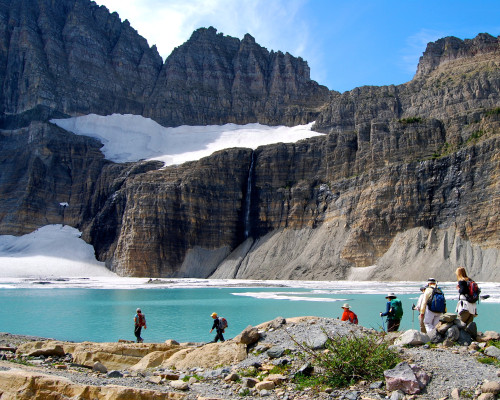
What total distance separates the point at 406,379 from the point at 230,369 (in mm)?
3893

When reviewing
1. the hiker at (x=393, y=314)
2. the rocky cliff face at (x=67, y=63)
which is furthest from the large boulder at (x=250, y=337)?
the rocky cliff face at (x=67, y=63)

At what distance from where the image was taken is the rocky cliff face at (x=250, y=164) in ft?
218

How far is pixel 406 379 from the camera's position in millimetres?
8820

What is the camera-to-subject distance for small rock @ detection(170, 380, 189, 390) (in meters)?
10.0

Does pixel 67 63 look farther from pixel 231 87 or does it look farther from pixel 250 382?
pixel 250 382

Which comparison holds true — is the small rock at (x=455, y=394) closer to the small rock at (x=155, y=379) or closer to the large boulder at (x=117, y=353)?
the small rock at (x=155, y=379)

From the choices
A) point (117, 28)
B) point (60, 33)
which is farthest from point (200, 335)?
point (117, 28)

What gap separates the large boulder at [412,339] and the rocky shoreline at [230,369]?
0.03 meters

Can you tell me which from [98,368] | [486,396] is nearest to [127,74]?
[98,368]

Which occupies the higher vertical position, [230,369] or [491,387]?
[491,387]

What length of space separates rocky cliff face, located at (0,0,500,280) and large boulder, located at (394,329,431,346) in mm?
49680

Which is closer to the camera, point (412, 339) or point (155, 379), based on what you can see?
point (412, 339)

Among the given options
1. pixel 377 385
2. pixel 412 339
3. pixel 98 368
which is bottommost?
pixel 98 368

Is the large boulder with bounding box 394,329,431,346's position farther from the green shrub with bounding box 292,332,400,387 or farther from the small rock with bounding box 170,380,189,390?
the small rock with bounding box 170,380,189,390
